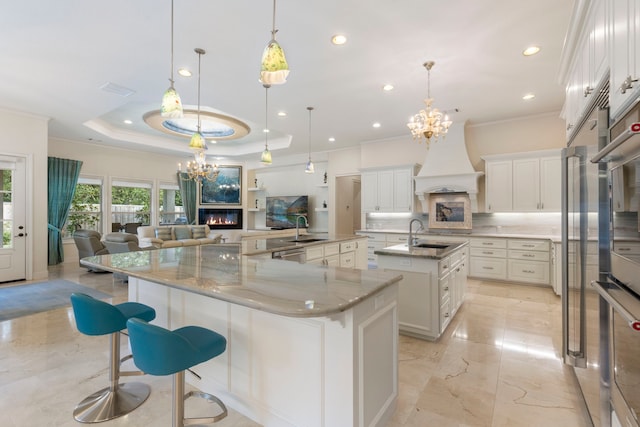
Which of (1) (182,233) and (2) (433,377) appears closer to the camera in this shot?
(2) (433,377)

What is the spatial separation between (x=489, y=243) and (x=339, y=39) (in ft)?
14.7

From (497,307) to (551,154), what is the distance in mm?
2998

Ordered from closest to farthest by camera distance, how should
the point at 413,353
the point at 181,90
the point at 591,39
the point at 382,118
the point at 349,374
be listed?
the point at 349,374, the point at 591,39, the point at 413,353, the point at 181,90, the point at 382,118

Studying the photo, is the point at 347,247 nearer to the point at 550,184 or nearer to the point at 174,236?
the point at 550,184

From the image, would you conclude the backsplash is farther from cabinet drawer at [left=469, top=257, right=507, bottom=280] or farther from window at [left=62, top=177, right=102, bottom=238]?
window at [left=62, top=177, right=102, bottom=238]

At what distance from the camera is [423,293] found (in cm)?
291

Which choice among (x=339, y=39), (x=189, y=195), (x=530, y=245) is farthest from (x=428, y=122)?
(x=189, y=195)

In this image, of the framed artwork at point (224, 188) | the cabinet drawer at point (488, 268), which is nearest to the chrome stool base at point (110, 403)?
the cabinet drawer at point (488, 268)

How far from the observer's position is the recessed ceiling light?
9.66ft

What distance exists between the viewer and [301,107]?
5.05 m

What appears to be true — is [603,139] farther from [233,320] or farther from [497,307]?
[497,307]

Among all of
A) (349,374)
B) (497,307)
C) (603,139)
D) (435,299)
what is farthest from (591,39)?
(497,307)

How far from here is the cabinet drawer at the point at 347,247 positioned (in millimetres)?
4537

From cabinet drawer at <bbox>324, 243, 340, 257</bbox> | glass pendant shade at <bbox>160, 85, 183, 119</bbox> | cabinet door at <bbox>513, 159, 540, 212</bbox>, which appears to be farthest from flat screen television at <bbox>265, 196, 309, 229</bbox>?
glass pendant shade at <bbox>160, 85, 183, 119</bbox>
